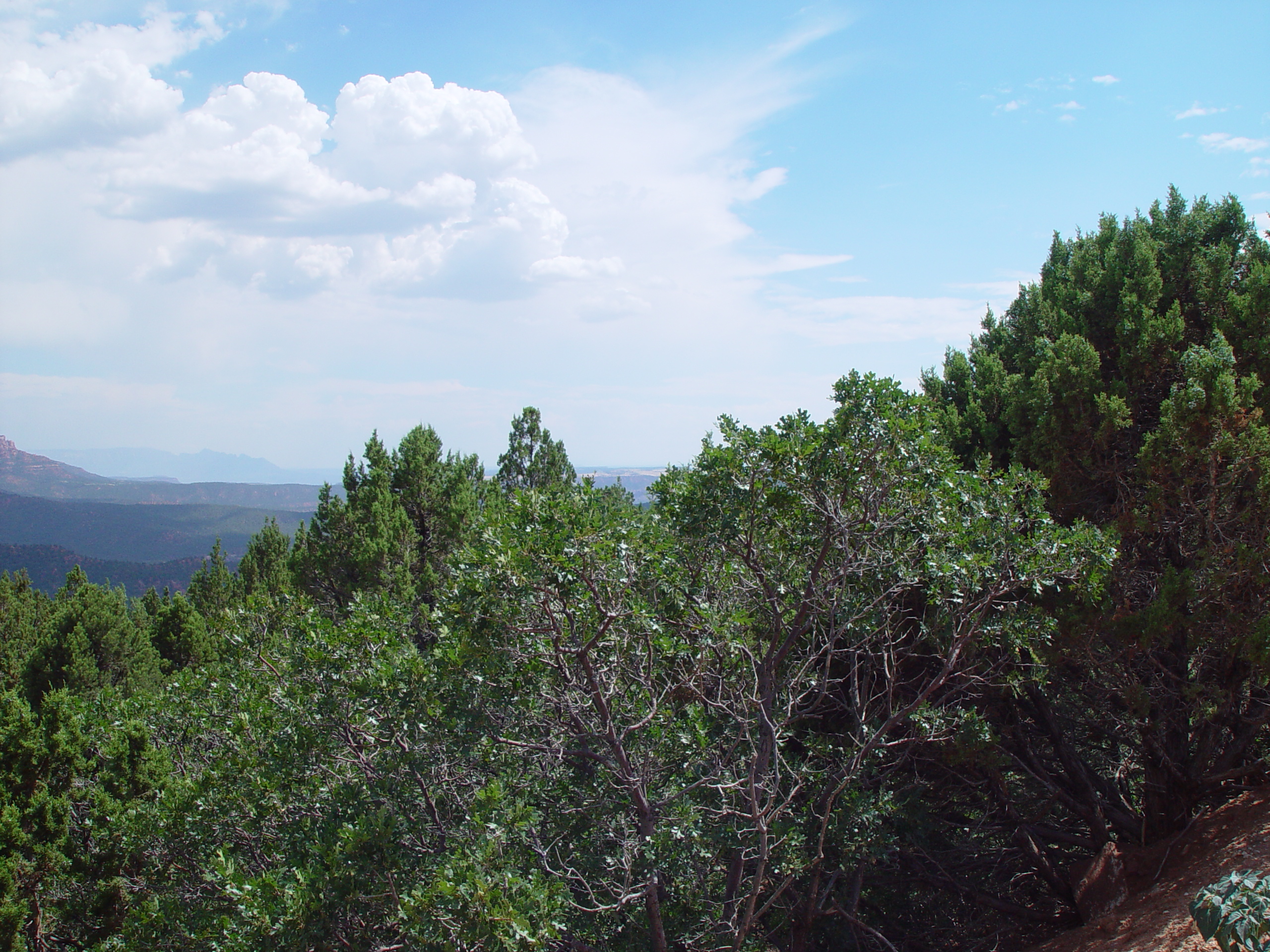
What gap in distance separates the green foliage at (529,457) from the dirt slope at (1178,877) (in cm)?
2026

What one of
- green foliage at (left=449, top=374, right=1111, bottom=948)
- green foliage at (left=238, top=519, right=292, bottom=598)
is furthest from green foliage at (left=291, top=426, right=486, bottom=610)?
green foliage at (left=449, top=374, right=1111, bottom=948)

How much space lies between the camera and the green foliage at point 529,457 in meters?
26.0

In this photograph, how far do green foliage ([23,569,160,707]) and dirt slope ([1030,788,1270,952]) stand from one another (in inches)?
746

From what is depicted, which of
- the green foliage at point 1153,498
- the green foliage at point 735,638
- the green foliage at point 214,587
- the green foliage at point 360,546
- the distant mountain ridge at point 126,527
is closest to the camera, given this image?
the green foliage at point 735,638

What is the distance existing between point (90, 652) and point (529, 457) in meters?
13.2

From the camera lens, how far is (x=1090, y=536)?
254 inches

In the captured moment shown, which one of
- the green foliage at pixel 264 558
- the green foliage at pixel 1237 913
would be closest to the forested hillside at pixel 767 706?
the green foliage at pixel 1237 913

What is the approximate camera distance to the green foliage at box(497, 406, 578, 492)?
2598 centimetres

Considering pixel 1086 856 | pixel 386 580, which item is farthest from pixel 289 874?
pixel 386 580

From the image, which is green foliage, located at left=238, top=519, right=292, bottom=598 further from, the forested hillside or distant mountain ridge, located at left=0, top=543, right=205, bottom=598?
distant mountain ridge, located at left=0, top=543, right=205, bottom=598

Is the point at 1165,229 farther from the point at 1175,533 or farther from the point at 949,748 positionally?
the point at 949,748

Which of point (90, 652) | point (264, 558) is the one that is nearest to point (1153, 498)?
point (90, 652)

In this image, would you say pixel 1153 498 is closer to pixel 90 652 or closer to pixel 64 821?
pixel 64 821

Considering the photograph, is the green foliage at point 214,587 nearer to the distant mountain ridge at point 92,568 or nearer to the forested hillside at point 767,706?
the forested hillside at point 767,706
